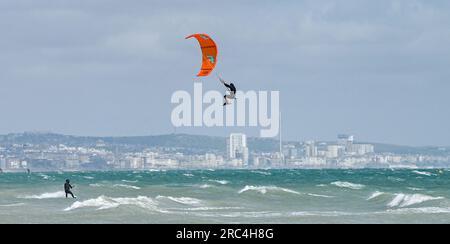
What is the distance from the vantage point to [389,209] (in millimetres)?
36844

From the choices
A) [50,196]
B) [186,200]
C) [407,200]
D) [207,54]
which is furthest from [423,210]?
[50,196]

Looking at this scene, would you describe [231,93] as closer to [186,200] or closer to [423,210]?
[423,210]

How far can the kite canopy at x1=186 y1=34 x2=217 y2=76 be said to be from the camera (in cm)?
2966

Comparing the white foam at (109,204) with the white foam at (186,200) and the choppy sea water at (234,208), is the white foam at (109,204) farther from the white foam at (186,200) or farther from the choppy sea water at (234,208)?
the white foam at (186,200)

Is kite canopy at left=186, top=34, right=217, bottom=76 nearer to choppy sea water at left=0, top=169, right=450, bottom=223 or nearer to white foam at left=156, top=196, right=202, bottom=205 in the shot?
choppy sea water at left=0, top=169, right=450, bottom=223

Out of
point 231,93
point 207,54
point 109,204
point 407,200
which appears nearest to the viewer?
point 231,93

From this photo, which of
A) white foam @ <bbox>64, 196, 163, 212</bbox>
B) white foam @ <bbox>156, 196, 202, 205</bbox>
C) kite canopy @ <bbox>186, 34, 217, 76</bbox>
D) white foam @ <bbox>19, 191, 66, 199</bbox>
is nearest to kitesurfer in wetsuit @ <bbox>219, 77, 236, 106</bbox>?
kite canopy @ <bbox>186, 34, 217, 76</bbox>

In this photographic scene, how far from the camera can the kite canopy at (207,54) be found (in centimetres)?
2966

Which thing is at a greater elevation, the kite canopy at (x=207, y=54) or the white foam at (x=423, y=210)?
the kite canopy at (x=207, y=54)

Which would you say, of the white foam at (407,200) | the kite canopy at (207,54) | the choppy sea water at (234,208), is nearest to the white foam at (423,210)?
the choppy sea water at (234,208)

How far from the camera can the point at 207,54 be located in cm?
3022

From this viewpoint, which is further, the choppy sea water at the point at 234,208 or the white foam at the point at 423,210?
the white foam at the point at 423,210
